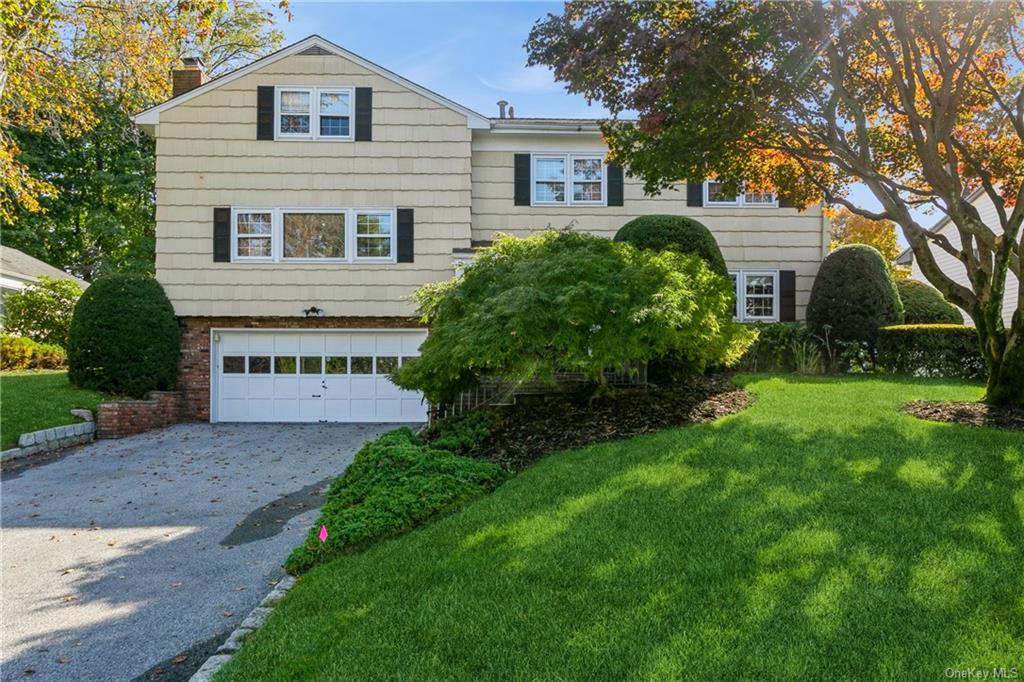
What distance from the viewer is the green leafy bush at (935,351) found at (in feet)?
33.4

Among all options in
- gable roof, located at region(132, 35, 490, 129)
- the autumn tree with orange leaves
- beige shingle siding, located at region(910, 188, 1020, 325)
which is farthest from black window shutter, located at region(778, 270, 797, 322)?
gable roof, located at region(132, 35, 490, 129)

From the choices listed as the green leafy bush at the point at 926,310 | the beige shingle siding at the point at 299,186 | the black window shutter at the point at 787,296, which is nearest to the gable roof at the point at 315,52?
the beige shingle siding at the point at 299,186

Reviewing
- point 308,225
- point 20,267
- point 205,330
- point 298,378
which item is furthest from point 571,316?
point 20,267

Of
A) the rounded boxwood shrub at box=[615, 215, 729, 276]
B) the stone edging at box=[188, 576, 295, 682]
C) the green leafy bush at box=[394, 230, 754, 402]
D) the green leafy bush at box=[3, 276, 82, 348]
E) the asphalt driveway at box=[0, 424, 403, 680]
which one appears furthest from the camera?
the green leafy bush at box=[3, 276, 82, 348]

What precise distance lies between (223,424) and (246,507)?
7006mm

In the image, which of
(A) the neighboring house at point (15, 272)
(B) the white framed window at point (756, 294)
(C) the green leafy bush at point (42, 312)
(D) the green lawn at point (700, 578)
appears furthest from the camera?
(A) the neighboring house at point (15, 272)

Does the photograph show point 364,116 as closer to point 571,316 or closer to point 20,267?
point 571,316

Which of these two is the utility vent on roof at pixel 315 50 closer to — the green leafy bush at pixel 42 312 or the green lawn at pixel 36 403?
the green lawn at pixel 36 403

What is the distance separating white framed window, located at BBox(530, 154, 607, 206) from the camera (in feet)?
46.4

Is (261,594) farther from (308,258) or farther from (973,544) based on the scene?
(308,258)

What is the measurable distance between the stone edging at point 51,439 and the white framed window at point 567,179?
9.75 meters

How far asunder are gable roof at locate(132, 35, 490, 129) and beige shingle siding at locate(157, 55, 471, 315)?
0.12 meters

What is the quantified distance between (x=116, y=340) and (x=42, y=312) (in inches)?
253

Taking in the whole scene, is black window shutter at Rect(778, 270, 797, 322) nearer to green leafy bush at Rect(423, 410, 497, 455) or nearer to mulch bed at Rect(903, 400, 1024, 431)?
mulch bed at Rect(903, 400, 1024, 431)
